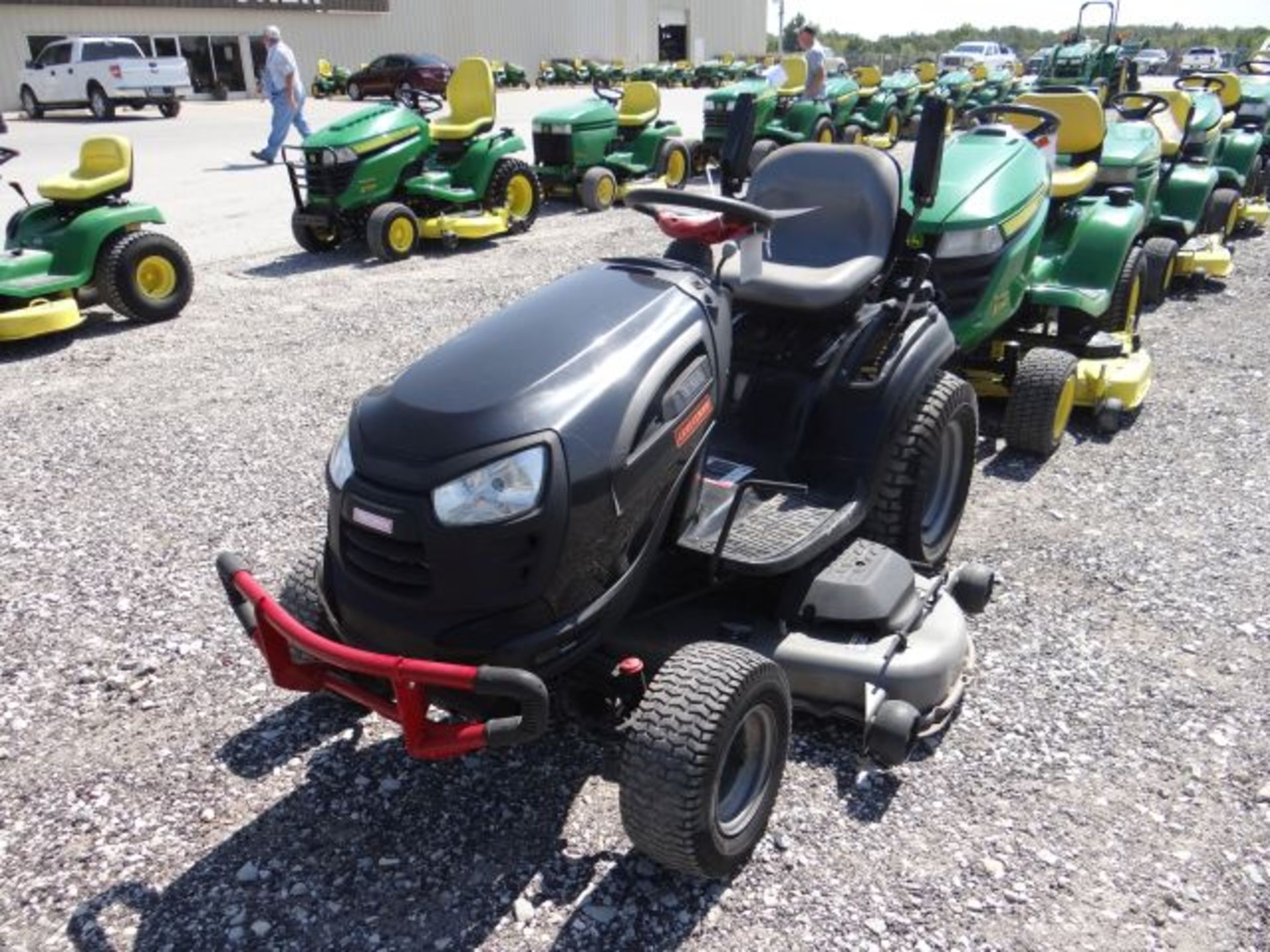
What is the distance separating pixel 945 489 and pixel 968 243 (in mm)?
1248

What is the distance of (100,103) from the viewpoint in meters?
22.5

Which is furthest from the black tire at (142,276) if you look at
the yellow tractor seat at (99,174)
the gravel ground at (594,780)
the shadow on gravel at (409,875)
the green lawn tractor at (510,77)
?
the green lawn tractor at (510,77)

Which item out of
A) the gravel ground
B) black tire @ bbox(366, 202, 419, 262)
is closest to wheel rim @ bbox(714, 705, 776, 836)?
the gravel ground

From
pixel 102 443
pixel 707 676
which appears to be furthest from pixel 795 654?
pixel 102 443

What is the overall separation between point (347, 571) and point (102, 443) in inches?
134

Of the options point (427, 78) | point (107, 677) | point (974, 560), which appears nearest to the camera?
point (107, 677)

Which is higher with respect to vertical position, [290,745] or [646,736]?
[646,736]

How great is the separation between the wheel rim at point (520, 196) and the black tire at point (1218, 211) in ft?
19.0

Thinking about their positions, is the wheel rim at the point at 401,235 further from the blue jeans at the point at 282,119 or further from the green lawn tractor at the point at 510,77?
the green lawn tractor at the point at 510,77

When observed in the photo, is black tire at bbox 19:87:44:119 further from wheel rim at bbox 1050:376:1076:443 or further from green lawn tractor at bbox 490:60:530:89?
wheel rim at bbox 1050:376:1076:443

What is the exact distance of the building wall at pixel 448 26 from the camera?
26453 millimetres

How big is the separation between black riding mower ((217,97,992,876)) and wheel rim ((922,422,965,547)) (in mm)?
216

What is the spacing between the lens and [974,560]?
153 inches

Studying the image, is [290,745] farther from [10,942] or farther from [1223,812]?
[1223,812]
